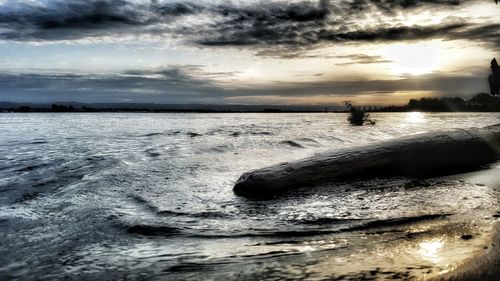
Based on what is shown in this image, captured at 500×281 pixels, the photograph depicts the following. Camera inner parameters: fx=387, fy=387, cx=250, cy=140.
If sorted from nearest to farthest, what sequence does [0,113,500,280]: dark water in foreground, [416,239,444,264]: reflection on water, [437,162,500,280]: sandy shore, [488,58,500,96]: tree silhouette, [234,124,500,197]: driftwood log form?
[437,162,500,280]: sandy shore
[416,239,444,264]: reflection on water
[0,113,500,280]: dark water in foreground
[234,124,500,197]: driftwood log
[488,58,500,96]: tree silhouette

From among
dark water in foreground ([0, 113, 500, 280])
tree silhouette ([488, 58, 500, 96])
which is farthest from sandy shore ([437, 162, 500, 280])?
tree silhouette ([488, 58, 500, 96])

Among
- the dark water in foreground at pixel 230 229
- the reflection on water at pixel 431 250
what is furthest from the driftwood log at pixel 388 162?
the reflection on water at pixel 431 250

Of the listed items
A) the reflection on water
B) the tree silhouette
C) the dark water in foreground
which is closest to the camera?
the reflection on water

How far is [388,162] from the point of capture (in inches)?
272

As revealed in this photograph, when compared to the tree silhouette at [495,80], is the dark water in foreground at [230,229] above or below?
below

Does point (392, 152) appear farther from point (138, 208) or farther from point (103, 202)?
point (103, 202)

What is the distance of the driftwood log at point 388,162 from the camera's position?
20.6 feet

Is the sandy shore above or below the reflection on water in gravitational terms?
above

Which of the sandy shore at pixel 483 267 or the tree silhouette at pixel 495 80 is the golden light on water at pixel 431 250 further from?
the tree silhouette at pixel 495 80

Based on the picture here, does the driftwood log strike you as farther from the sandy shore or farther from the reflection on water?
the sandy shore

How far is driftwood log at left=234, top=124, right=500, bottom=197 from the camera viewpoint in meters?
6.27

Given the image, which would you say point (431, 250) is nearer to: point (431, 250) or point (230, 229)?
point (431, 250)

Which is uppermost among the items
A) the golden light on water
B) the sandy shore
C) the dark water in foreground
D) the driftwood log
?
the driftwood log

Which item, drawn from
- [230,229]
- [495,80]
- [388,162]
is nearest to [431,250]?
[230,229]
